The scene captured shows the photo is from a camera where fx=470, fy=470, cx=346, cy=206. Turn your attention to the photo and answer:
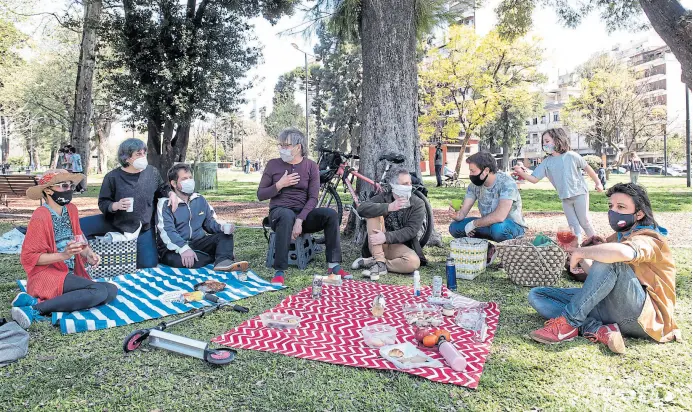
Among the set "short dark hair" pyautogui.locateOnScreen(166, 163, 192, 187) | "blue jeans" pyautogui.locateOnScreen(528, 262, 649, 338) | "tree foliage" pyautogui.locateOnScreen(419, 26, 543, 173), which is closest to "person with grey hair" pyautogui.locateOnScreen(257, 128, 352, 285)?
"short dark hair" pyautogui.locateOnScreen(166, 163, 192, 187)

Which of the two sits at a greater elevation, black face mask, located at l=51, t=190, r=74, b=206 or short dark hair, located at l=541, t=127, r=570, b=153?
short dark hair, located at l=541, t=127, r=570, b=153

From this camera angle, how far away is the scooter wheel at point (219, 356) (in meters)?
2.82

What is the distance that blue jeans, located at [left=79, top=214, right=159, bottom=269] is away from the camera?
5059 millimetres

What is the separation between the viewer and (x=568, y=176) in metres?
5.84

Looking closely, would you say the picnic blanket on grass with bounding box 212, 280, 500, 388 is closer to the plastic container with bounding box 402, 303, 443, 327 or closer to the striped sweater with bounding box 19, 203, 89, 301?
the plastic container with bounding box 402, 303, 443, 327

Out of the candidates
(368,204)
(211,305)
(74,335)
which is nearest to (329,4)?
(368,204)

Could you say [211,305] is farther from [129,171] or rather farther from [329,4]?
[329,4]

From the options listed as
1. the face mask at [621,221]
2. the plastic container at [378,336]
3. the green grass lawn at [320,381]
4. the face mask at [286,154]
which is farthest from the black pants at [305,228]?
the face mask at [621,221]

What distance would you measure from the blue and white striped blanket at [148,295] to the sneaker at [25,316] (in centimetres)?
16

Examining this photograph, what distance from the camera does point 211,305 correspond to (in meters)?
4.08

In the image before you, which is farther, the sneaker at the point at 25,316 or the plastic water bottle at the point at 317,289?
the plastic water bottle at the point at 317,289

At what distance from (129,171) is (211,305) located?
209 cm

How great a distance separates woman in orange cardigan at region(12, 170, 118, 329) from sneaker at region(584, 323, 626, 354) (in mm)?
3759

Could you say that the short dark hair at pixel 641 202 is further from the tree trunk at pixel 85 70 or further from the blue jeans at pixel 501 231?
the tree trunk at pixel 85 70
